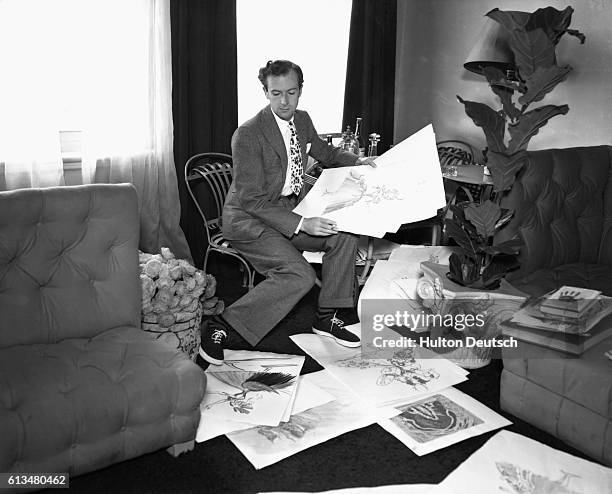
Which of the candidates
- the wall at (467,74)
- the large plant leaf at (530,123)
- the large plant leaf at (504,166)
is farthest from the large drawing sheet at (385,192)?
the wall at (467,74)

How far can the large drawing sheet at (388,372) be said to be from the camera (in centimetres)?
245

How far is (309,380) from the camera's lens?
2572 millimetres

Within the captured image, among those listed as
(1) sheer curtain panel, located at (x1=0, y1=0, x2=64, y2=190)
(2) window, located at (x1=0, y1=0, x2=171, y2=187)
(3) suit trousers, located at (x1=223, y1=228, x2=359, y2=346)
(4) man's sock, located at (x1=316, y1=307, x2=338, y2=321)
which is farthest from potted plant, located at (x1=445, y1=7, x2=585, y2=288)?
(1) sheer curtain panel, located at (x1=0, y1=0, x2=64, y2=190)

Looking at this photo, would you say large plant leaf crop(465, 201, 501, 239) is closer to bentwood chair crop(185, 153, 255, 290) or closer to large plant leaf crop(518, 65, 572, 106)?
large plant leaf crop(518, 65, 572, 106)

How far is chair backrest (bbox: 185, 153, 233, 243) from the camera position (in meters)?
3.60

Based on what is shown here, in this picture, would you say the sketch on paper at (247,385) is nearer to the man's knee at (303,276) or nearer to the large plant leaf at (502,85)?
the man's knee at (303,276)

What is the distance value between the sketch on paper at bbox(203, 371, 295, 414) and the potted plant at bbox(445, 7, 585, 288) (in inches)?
35.4

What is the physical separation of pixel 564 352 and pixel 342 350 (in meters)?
1.02

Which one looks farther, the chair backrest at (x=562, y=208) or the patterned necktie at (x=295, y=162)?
the patterned necktie at (x=295, y=162)

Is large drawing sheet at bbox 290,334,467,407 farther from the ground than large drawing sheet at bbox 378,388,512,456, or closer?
farther from the ground

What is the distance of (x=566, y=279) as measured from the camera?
2.77 meters

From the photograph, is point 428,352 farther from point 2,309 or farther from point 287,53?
point 287,53

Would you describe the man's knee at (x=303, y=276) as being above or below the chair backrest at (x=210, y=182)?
below

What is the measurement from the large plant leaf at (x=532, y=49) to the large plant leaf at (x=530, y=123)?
168 mm
